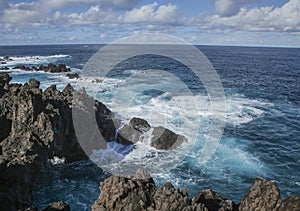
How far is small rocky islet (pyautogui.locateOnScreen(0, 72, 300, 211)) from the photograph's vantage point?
1581 cm

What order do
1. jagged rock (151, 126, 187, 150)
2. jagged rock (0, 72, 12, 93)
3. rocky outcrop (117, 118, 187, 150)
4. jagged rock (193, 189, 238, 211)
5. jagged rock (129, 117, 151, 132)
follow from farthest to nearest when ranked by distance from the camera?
jagged rock (0, 72, 12, 93)
jagged rock (129, 117, 151, 132)
rocky outcrop (117, 118, 187, 150)
jagged rock (151, 126, 187, 150)
jagged rock (193, 189, 238, 211)

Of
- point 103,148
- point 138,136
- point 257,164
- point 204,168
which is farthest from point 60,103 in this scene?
point 257,164

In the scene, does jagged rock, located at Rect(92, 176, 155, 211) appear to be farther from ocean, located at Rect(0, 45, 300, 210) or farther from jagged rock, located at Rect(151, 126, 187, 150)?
jagged rock, located at Rect(151, 126, 187, 150)

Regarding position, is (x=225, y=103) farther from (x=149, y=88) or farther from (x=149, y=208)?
(x=149, y=208)

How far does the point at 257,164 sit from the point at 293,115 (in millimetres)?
22250

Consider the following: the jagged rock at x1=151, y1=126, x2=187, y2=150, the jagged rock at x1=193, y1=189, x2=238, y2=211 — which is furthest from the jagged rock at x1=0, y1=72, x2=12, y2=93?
the jagged rock at x1=193, y1=189, x2=238, y2=211

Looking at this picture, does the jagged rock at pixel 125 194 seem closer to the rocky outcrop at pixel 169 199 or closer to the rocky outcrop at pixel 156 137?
the rocky outcrop at pixel 169 199

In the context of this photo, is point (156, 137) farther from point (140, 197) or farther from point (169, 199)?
point (169, 199)

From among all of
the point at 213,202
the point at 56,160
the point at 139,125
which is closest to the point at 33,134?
the point at 56,160

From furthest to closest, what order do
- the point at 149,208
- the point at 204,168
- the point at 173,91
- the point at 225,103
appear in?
the point at 173,91, the point at 225,103, the point at 204,168, the point at 149,208

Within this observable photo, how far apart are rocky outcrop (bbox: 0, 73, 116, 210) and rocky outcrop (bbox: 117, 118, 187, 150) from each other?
147cm

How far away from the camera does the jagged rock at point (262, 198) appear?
15.8 metres

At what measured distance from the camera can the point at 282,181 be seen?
26906mm

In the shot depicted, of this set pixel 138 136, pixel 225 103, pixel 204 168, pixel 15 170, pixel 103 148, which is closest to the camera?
pixel 15 170
